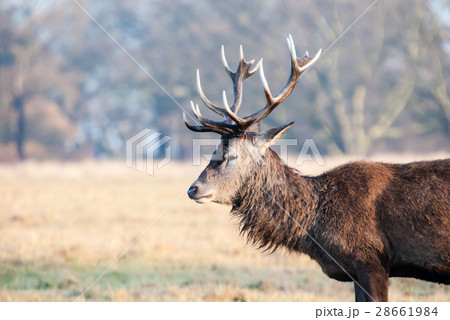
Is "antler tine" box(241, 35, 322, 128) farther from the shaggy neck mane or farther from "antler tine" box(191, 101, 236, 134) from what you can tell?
the shaggy neck mane

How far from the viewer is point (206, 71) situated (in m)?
35.7

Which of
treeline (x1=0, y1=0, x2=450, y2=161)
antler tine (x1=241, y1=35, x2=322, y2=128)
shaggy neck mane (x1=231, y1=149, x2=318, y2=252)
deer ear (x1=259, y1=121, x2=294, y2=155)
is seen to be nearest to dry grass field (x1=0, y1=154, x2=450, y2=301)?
shaggy neck mane (x1=231, y1=149, x2=318, y2=252)

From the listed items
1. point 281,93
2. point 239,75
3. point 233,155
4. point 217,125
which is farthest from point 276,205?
point 239,75

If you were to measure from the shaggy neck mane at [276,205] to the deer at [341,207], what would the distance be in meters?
0.01

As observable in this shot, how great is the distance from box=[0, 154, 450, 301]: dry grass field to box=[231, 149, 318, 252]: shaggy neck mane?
59.1 inches

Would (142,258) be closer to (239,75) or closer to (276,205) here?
(239,75)

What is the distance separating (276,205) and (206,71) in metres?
29.6

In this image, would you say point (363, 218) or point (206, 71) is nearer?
point (363, 218)

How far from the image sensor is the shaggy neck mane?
257 inches

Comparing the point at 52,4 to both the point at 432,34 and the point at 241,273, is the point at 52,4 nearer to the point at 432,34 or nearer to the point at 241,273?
the point at 432,34

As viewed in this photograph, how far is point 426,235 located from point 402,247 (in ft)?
0.80

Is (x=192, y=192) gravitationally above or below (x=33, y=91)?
below

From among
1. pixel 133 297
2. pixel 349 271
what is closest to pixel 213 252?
pixel 133 297

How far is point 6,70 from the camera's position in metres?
41.2
